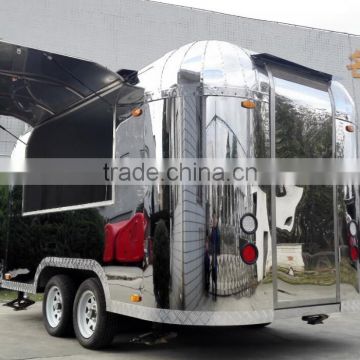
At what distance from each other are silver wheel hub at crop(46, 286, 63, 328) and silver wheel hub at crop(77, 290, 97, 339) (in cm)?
68

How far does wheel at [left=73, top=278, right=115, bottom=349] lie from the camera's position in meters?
6.03

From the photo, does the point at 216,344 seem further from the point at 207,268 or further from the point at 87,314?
the point at 207,268

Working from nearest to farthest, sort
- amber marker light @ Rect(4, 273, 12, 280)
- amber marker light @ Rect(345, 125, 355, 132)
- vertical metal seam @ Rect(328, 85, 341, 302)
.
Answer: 1. vertical metal seam @ Rect(328, 85, 341, 302)
2. amber marker light @ Rect(345, 125, 355, 132)
3. amber marker light @ Rect(4, 273, 12, 280)

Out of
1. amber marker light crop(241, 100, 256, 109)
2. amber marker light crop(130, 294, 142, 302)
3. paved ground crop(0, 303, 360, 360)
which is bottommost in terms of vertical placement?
paved ground crop(0, 303, 360, 360)

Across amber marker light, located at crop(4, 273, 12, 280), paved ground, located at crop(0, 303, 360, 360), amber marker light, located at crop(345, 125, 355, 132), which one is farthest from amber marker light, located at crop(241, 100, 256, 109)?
amber marker light, located at crop(4, 273, 12, 280)

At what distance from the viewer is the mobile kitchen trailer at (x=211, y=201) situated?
5.16 m

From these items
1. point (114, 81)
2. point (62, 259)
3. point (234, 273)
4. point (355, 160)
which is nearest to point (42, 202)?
point (62, 259)

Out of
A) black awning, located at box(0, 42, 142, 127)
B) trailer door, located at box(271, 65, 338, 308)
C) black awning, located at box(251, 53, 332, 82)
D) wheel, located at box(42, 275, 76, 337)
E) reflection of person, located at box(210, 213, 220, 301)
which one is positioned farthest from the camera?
wheel, located at box(42, 275, 76, 337)

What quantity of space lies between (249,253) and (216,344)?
206 centimetres

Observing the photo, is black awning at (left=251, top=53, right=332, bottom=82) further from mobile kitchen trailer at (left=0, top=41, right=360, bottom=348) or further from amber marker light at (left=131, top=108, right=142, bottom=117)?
amber marker light at (left=131, top=108, right=142, bottom=117)

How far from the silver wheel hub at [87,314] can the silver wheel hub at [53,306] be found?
683mm

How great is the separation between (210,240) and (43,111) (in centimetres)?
375

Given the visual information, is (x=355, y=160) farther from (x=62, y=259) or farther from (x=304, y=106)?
(x=62, y=259)

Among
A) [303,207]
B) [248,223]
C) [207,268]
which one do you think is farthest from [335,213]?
[207,268]
